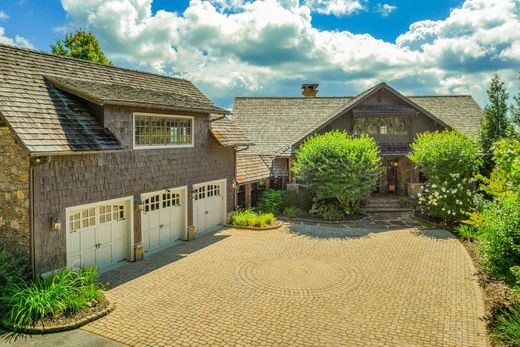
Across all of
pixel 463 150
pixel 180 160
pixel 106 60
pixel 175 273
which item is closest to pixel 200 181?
pixel 180 160

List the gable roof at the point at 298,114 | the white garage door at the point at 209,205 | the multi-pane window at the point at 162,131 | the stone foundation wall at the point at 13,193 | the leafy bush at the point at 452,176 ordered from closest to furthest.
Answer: the stone foundation wall at the point at 13,193, the multi-pane window at the point at 162,131, the white garage door at the point at 209,205, the leafy bush at the point at 452,176, the gable roof at the point at 298,114

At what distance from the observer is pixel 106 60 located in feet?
111

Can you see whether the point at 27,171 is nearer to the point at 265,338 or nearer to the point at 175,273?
the point at 175,273

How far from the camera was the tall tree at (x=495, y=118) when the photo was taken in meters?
24.6

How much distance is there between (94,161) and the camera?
12148 mm

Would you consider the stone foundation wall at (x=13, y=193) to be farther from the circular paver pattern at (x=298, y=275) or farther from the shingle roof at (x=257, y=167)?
the shingle roof at (x=257, y=167)

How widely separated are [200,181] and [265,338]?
9.81m

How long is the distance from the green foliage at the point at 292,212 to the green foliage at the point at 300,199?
0.52 m

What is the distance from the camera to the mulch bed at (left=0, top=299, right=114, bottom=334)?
8.66m

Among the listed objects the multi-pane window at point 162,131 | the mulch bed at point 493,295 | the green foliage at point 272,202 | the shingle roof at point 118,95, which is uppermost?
the shingle roof at point 118,95

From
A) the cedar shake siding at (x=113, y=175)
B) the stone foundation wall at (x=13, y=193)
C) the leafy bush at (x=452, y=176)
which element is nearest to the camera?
the stone foundation wall at (x=13, y=193)

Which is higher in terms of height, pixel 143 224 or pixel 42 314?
pixel 143 224

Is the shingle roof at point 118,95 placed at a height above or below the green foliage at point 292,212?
above

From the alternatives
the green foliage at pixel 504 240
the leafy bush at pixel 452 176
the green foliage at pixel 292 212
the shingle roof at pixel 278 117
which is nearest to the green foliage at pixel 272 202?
the green foliage at pixel 292 212
